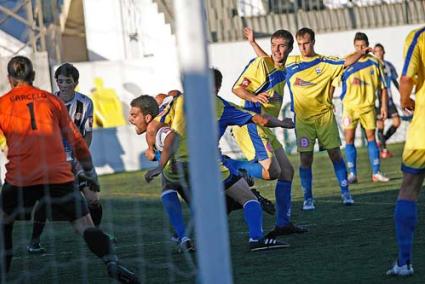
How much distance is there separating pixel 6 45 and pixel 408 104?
14281 mm

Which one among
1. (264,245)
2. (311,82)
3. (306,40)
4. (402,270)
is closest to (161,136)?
(264,245)

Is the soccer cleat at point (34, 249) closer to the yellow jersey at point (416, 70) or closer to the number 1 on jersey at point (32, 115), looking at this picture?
the number 1 on jersey at point (32, 115)

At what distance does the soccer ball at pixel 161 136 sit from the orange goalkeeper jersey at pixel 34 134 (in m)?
1.37

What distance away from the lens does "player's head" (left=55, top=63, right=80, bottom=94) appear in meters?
10.2

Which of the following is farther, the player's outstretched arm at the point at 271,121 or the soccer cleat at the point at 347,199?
the soccer cleat at the point at 347,199

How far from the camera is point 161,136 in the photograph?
9.05m

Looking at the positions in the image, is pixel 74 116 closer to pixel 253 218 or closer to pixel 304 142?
pixel 253 218

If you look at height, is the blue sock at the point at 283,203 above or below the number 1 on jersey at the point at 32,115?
below

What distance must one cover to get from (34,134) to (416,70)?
2.57 meters

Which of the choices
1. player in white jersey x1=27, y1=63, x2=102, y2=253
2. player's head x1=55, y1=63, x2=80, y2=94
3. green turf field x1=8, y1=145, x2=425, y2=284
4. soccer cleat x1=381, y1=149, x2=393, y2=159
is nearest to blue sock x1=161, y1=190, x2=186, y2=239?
green turf field x1=8, y1=145, x2=425, y2=284

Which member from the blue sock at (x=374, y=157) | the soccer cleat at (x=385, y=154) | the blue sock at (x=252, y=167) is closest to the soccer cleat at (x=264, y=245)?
the blue sock at (x=252, y=167)

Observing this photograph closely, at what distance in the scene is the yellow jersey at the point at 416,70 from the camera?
7.21 metres

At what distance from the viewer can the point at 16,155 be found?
7773 millimetres

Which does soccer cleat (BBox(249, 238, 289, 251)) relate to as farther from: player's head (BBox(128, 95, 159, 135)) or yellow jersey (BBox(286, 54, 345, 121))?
yellow jersey (BBox(286, 54, 345, 121))
